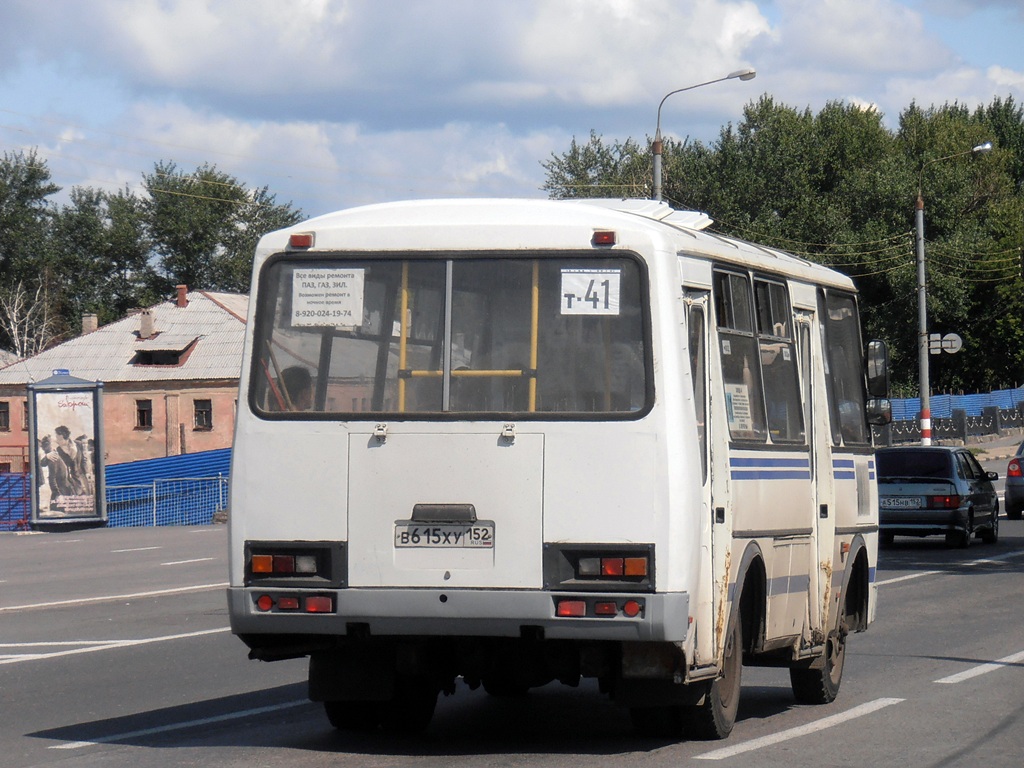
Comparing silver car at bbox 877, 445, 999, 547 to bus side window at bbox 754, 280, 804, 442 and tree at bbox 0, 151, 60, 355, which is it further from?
tree at bbox 0, 151, 60, 355

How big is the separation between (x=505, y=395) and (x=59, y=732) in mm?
3322

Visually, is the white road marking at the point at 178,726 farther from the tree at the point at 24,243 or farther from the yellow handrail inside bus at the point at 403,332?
the tree at the point at 24,243

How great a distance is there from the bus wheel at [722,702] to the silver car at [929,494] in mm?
17305

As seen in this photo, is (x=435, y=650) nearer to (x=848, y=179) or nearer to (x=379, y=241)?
(x=379, y=241)

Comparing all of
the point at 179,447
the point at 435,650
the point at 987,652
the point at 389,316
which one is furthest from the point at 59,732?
the point at 179,447

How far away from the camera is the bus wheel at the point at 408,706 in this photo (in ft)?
29.8

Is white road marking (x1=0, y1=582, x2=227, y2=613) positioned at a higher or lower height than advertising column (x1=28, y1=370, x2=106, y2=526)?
lower

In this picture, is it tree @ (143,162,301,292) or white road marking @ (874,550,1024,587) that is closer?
white road marking @ (874,550,1024,587)

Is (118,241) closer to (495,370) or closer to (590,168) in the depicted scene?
(590,168)

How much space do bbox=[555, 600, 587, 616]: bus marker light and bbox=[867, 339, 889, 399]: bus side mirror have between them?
4.25 meters

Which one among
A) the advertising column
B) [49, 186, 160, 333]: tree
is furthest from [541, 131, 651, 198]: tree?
the advertising column

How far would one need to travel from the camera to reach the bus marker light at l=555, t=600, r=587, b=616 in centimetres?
775

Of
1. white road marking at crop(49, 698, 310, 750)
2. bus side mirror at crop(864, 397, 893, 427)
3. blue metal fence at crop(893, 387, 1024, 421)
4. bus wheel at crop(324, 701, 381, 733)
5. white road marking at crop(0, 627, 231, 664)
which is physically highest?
blue metal fence at crop(893, 387, 1024, 421)

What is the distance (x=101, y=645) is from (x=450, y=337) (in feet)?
23.7
